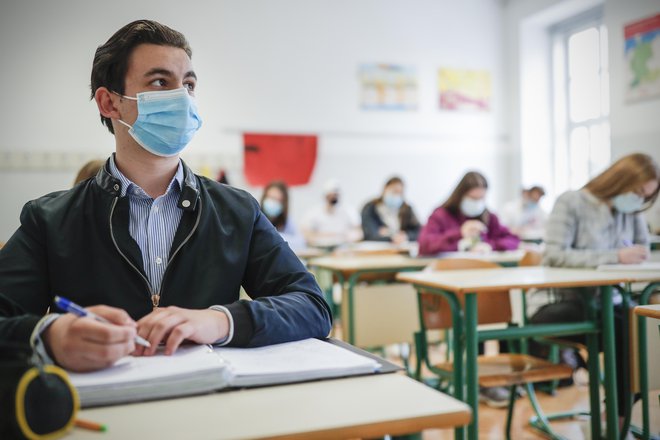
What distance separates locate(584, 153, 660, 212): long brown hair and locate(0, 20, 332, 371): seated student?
206 centimetres

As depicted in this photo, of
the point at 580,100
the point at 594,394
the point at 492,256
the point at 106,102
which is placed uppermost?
the point at 580,100

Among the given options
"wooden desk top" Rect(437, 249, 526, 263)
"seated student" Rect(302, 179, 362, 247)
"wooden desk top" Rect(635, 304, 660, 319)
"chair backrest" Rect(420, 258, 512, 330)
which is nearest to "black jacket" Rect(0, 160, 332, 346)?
"wooden desk top" Rect(635, 304, 660, 319)

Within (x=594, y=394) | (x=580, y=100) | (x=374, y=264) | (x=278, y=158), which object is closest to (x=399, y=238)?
(x=374, y=264)

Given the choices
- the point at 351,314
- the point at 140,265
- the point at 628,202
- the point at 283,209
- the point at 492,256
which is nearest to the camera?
the point at 140,265

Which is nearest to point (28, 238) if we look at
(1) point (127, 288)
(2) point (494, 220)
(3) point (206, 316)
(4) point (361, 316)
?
(1) point (127, 288)

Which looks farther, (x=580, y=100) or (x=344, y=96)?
(x=580, y=100)

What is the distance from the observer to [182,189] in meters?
1.20

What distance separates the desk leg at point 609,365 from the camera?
214cm

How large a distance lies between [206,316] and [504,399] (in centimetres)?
249

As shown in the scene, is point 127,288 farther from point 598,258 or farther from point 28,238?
point 598,258

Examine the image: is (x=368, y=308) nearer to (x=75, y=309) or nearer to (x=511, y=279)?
(x=511, y=279)

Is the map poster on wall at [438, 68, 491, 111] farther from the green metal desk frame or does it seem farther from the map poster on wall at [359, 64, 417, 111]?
the green metal desk frame

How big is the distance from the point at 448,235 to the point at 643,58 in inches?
170

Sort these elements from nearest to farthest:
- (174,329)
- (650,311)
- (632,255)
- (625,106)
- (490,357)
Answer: (174,329) < (650,311) < (490,357) < (632,255) < (625,106)
